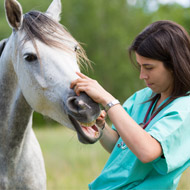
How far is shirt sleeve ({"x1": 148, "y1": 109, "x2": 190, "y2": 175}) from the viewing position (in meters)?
2.04

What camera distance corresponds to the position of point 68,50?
7.58 ft

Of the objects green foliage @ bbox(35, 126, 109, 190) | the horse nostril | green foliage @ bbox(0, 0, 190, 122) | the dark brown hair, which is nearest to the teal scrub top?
the dark brown hair

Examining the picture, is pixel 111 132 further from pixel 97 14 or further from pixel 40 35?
pixel 97 14

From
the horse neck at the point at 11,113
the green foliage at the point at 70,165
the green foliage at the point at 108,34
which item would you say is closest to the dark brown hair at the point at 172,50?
the horse neck at the point at 11,113

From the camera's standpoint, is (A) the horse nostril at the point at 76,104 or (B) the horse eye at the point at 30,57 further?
(B) the horse eye at the point at 30,57

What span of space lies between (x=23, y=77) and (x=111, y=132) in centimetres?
84

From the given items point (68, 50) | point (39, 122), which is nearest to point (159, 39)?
point (68, 50)

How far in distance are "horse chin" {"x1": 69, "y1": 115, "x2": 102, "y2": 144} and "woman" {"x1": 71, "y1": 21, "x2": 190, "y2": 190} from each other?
17 centimetres

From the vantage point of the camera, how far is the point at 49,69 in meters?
2.20

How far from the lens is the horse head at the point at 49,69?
2.09 meters

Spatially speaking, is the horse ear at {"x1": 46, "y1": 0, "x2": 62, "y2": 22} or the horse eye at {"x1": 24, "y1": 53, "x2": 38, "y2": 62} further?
the horse ear at {"x1": 46, "y1": 0, "x2": 62, "y2": 22}

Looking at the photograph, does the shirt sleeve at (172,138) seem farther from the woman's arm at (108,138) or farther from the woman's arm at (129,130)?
the woman's arm at (108,138)

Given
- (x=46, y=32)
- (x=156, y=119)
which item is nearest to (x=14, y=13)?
(x=46, y=32)

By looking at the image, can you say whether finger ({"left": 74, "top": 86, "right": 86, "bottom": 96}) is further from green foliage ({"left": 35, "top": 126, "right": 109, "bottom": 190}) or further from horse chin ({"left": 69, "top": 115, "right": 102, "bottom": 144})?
green foliage ({"left": 35, "top": 126, "right": 109, "bottom": 190})
